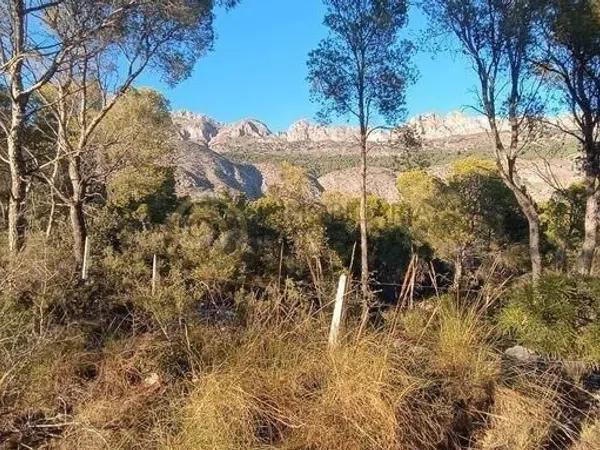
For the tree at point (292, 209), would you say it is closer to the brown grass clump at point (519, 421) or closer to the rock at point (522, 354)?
the rock at point (522, 354)

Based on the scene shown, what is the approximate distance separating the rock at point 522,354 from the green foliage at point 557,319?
53mm

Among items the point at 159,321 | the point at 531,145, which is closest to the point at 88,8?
the point at 159,321

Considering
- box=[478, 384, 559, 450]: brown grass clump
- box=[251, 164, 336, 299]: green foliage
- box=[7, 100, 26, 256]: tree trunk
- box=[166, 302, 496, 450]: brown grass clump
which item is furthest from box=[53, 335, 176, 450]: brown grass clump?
box=[251, 164, 336, 299]: green foliage

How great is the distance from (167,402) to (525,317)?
2447 millimetres

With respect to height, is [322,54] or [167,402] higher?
[322,54]

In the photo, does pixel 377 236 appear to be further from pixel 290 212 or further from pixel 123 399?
pixel 123 399

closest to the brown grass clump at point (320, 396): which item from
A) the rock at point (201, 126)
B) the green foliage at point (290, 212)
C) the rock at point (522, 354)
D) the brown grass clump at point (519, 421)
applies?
the brown grass clump at point (519, 421)

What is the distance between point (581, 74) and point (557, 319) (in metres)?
10.1

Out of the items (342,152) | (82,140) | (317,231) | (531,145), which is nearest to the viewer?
(82,140)

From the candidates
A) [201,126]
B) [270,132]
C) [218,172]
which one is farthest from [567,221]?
[201,126]

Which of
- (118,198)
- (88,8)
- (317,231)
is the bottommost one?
(317,231)

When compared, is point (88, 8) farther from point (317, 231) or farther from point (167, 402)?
point (317, 231)

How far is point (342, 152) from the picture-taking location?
303 feet

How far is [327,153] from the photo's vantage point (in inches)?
3748
